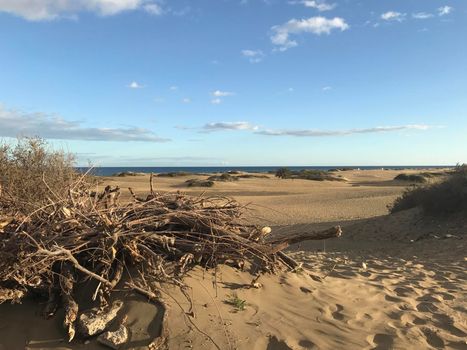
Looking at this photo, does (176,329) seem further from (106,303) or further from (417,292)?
(417,292)

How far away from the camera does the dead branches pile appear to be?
4320 millimetres

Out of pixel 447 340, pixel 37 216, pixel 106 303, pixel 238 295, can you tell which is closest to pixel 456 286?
pixel 447 340

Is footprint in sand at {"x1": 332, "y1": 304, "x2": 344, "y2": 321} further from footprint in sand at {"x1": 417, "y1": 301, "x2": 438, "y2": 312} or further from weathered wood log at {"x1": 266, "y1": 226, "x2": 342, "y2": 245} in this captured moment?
footprint in sand at {"x1": 417, "y1": 301, "x2": 438, "y2": 312}

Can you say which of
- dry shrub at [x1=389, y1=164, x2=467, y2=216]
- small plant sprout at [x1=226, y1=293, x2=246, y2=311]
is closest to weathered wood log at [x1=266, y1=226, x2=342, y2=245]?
small plant sprout at [x1=226, y1=293, x2=246, y2=311]

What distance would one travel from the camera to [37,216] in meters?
4.93

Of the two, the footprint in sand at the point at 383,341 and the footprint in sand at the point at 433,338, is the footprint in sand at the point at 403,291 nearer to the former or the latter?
the footprint in sand at the point at 433,338

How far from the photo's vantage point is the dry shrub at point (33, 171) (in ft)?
29.9

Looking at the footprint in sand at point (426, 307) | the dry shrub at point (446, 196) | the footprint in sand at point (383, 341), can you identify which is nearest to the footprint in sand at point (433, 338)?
the footprint in sand at point (383, 341)

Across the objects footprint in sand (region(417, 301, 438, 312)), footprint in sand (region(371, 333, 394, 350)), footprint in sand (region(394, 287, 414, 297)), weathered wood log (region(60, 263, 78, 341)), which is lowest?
footprint in sand (region(394, 287, 414, 297))

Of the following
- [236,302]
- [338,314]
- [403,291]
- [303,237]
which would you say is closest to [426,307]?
[403,291]

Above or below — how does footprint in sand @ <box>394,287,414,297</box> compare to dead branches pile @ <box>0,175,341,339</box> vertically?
below

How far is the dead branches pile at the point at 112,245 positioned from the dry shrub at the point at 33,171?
3606mm

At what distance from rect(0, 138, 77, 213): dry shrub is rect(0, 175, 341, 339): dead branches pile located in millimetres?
3606

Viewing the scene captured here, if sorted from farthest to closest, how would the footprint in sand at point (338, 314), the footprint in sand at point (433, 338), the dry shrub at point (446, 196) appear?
the dry shrub at point (446, 196) → the footprint in sand at point (338, 314) → the footprint in sand at point (433, 338)
